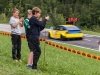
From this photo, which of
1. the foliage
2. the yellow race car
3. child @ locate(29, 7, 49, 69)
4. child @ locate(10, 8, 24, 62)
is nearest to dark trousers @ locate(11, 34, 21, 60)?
child @ locate(10, 8, 24, 62)

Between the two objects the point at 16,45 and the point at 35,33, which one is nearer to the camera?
the point at 35,33

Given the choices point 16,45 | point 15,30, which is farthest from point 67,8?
point 15,30

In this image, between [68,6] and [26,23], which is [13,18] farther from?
[68,6]

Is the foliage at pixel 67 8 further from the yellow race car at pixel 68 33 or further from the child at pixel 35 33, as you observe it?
the child at pixel 35 33

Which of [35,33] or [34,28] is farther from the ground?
[34,28]

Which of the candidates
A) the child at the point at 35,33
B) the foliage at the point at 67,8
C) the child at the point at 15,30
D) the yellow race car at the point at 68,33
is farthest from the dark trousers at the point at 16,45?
the foliage at the point at 67,8

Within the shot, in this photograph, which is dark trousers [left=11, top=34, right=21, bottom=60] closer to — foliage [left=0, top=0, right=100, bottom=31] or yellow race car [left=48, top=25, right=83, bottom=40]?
yellow race car [left=48, top=25, right=83, bottom=40]

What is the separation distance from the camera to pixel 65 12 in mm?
69250

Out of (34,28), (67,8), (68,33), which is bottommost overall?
(68,33)

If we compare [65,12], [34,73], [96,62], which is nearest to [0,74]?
[34,73]

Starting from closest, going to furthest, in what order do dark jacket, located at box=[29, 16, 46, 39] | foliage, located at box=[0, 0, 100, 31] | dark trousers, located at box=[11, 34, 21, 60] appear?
dark jacket, located at box=[29, 16, 46, 39] → dark trousers, located at box=[11, 34, 21, 60] → foliage, located at box=[0, 0, 100, 31]

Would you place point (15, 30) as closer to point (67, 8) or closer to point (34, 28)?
point (34, 28)

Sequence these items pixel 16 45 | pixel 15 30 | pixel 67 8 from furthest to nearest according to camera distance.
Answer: pixel 67 8
pixel 16 45
pixel 15 30

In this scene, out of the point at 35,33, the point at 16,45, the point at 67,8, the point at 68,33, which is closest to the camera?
the point at 35,33
